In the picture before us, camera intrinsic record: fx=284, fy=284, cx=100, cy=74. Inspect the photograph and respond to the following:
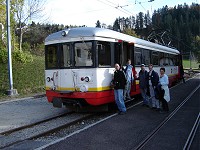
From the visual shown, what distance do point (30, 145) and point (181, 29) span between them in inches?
4541

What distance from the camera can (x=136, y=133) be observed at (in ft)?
24.8

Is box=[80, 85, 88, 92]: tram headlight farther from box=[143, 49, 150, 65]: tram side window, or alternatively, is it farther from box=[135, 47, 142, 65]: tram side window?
box=[143, 49, 150, 65]: tram side window

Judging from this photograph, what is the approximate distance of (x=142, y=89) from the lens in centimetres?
1197

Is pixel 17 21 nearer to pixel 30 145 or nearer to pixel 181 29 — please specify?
pixel 30 145

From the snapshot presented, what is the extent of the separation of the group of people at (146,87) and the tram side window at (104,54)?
37cm

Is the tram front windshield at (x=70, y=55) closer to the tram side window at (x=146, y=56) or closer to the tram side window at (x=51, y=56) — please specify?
the tram side window at (x=51, y=56)

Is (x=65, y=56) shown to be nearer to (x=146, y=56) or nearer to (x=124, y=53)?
(x=124, y=53)

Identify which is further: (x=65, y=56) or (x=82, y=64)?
(x=65, y=56)

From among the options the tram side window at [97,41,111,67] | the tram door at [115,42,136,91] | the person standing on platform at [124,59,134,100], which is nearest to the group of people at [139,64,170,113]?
the tram door at [115,42,136,91]

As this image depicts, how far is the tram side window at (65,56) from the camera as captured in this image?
10117 mm

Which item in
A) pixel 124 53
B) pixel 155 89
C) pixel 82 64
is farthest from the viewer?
pixel 124 53

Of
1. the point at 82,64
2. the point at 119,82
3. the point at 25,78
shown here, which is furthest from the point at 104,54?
the point at 25,78

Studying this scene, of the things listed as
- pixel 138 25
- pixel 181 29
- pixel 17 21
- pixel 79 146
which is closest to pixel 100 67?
pixel 79 146

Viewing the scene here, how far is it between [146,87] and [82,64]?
335 centimetres
